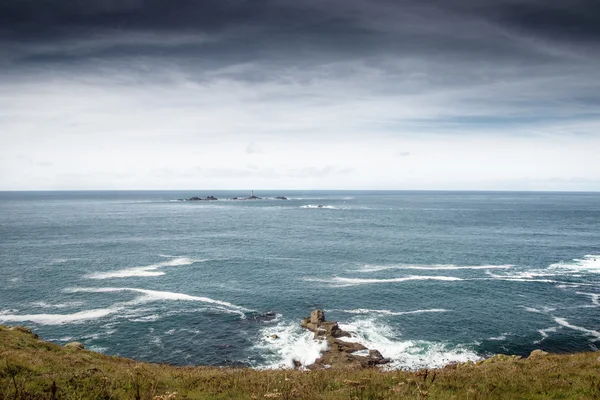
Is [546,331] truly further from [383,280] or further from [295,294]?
[295,294]

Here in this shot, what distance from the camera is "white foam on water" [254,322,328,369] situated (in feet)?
135

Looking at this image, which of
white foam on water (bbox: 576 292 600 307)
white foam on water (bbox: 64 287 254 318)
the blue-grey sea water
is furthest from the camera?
white foam on water (bbox: 576 292 600 307)

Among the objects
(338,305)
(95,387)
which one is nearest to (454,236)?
(338,305)

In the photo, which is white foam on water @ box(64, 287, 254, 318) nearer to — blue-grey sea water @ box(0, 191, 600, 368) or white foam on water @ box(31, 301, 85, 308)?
Answer: blue-grey sea water @ box(0, 191, 600, 368)

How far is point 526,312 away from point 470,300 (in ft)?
25.6

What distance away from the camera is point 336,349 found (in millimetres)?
42688

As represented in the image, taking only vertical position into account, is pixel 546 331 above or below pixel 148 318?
below

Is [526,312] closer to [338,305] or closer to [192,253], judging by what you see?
[338,305]

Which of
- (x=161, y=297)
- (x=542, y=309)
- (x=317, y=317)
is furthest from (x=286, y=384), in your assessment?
(x=542, y=309)

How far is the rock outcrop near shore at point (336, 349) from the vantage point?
129ft

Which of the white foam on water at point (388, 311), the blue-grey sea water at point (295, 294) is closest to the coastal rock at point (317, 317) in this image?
the blue-grey sea water at point (295, 294)

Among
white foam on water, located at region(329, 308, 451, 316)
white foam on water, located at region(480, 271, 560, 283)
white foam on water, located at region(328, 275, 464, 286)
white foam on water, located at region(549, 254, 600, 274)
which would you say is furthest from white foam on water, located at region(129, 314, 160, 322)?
white foam on water, located at region(549, 254, 600, 274)

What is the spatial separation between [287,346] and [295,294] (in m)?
18.2

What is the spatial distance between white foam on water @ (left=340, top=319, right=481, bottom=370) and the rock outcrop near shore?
4.04 feet
